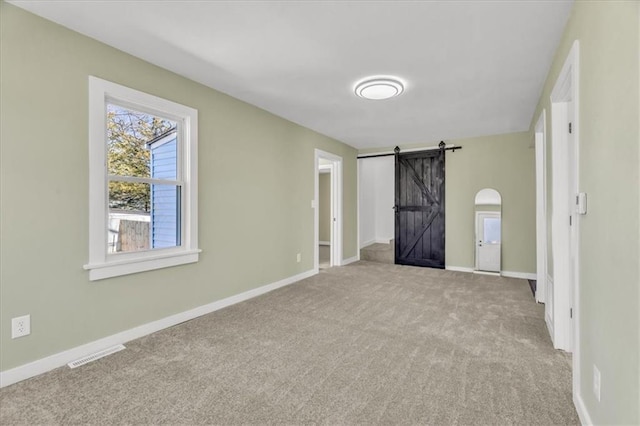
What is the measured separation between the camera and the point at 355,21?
218cm

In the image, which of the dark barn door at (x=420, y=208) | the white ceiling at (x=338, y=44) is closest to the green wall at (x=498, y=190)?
the dark barn door at (x=420, y=208)

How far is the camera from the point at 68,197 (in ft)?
7.64

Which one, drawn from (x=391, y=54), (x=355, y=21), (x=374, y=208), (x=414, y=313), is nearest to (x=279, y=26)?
(x=355, y=21)

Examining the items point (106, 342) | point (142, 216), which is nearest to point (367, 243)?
point (142, 216)

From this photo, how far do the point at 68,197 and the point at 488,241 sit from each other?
5630 mm

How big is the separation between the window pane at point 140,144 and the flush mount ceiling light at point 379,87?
1.95m

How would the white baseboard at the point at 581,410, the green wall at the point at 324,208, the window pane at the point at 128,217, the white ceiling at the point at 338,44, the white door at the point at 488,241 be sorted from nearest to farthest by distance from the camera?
the white baseboard at the point at 581,410, the white ceiling at the point at 338,44, the window pane at the point at 128,217, the white door at the point at 488,241, the green wall at the point at 324,208

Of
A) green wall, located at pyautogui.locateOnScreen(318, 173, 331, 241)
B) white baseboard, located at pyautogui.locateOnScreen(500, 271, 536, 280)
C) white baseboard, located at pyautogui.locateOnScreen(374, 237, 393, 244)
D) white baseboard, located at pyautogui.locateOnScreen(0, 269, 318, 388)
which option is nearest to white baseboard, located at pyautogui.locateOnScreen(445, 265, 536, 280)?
white baseboard, located at pyautogui.locateOnScreen(500, 271, 536, 280)

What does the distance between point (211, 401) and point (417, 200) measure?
507 centimetres

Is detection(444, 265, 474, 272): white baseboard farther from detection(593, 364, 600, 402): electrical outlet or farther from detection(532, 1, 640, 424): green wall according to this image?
detection(593, 364, 600, 402): electrical outlet

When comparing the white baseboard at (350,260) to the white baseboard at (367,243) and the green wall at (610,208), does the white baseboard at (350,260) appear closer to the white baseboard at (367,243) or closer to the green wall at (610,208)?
the white baseboard at (367,243)

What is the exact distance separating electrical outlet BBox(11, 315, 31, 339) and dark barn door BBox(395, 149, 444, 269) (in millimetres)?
5414

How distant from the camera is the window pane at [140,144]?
8.78 feet

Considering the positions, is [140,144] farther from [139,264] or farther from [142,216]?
[139,264]
